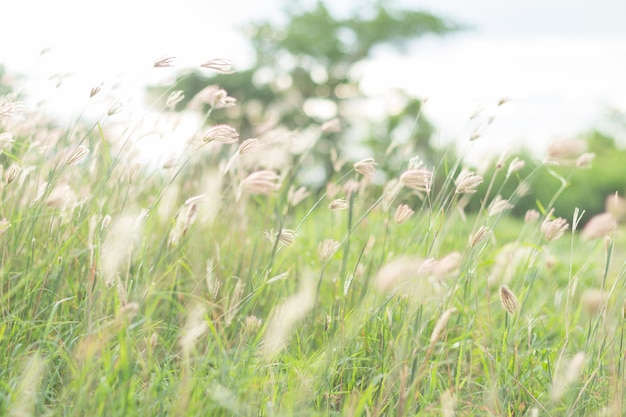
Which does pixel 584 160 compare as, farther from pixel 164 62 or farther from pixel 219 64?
pixel 164 62

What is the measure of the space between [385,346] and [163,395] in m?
0.75

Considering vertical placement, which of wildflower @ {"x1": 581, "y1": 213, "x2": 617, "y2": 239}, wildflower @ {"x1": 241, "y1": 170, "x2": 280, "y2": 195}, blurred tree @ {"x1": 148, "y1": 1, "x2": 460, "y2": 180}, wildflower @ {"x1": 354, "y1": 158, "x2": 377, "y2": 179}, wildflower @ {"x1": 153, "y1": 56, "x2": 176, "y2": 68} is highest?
wildflower @ {"x1": 153, "y1": 56, "x2": 176, "y2": 68}

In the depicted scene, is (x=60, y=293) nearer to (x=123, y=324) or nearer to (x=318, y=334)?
(x=123, y=324)

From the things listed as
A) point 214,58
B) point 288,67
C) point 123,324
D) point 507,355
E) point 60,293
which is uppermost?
point 214,58

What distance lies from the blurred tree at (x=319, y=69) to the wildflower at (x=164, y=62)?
14395 millimetres

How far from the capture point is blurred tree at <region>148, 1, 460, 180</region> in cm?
1750

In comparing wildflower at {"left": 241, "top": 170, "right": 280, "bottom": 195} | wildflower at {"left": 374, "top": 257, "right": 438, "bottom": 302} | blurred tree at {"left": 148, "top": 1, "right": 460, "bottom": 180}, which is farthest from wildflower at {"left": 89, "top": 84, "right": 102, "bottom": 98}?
blurred tree at {"left": 148, "top": 1, "right": 460, "bottom": 180}

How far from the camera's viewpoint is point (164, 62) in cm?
191

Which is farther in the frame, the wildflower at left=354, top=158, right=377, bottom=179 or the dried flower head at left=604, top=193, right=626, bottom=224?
the wildflower at left=354, top=158, right=377, bottom=179

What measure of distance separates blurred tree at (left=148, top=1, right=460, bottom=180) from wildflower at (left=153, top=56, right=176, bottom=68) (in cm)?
1439

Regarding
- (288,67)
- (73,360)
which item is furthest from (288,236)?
(288,67)

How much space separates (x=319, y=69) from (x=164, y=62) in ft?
57.5

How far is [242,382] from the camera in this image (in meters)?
1.56

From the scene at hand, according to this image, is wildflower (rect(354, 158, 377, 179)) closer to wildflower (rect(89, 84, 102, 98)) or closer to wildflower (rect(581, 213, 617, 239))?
wildflower (rect(581, 213, 617, 239))
